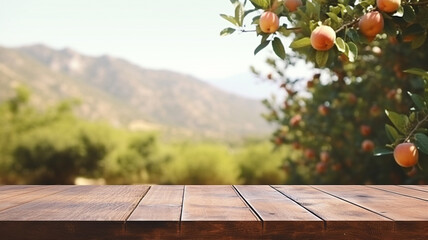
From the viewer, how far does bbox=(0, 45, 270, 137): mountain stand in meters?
34.3

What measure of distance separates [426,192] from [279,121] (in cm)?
301

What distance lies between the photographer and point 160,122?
125 ft

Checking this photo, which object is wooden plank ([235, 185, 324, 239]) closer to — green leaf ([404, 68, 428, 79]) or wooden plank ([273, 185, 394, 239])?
wooden plank ([273, 185, 394, 239])

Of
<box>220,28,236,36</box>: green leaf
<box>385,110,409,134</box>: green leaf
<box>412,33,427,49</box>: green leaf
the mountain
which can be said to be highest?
the mountain

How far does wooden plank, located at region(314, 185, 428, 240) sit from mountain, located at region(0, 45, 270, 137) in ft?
95.3

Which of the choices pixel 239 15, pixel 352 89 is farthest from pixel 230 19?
pixel 352 89

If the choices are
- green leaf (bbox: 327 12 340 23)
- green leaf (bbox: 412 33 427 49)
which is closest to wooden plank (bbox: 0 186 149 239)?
green leaf (bbox: 327 12 340 23)

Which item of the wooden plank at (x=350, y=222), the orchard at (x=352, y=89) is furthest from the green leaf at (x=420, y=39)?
the wooden plank at (x=350, y=222)

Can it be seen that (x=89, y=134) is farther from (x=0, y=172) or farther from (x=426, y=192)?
(x=426, y=192)

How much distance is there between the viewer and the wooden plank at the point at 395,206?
104 cm

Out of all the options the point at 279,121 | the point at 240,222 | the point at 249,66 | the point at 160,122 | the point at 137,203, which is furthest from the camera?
the point at 160,122

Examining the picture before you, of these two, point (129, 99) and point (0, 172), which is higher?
point (129, 99)

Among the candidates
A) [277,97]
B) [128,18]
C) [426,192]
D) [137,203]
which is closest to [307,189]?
[426,192]

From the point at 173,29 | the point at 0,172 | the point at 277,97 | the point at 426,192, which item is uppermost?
the point at 173,29
